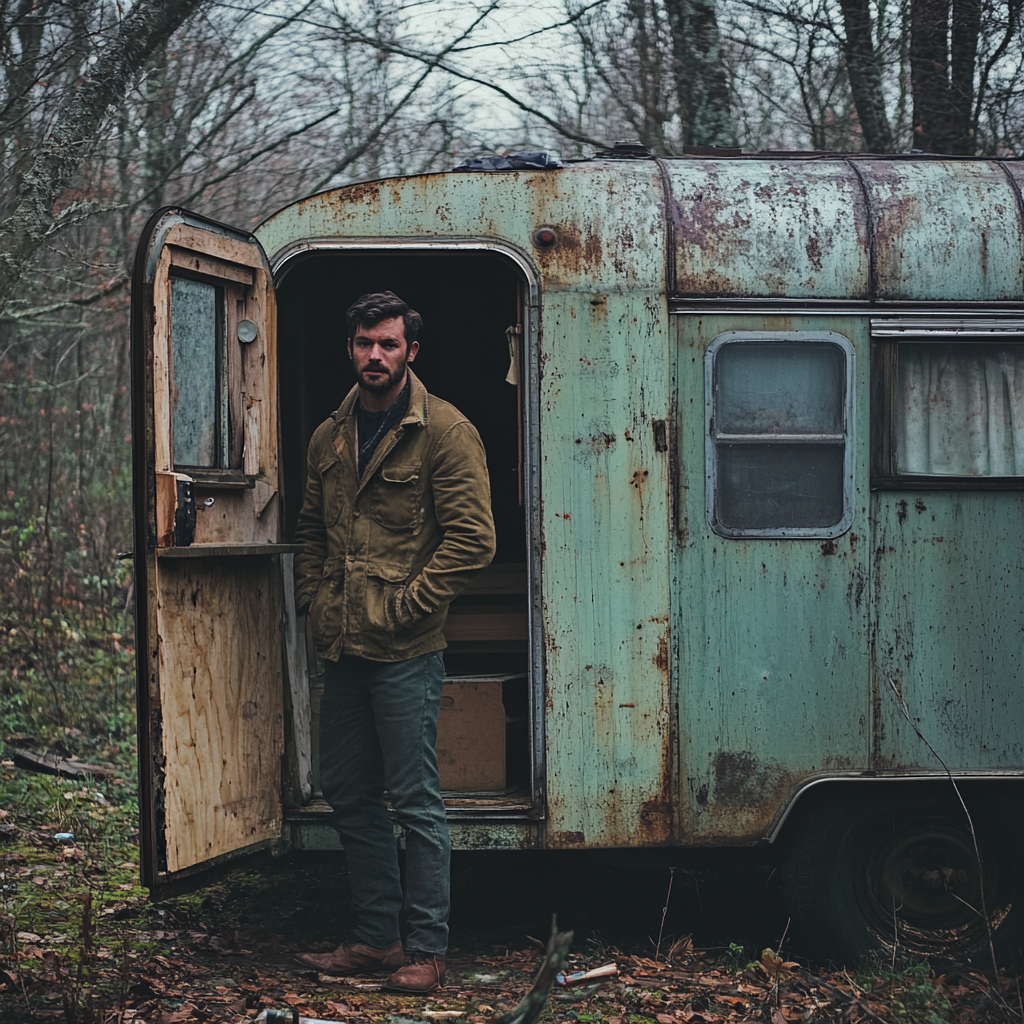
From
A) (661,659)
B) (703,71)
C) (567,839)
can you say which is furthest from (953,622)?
(703,71)

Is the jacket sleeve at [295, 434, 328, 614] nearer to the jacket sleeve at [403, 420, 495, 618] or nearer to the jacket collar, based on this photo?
the jacket collar

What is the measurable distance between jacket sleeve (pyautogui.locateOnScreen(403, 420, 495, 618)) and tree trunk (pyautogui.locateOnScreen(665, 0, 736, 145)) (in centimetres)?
555

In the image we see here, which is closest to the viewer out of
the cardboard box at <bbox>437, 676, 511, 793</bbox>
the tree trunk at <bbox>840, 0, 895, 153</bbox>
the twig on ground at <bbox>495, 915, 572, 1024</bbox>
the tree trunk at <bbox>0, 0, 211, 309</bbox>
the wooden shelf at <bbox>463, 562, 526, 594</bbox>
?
the twig on ground at <bbox>495, 915, 572, 1024</bbox>

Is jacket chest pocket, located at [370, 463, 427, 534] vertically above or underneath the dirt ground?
above

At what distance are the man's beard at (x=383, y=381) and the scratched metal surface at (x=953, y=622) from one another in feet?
6.11

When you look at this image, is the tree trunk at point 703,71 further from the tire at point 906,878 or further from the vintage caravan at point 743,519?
the tire at point 906,878

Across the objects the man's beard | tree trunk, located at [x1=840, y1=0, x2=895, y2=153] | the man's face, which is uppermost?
tree trunk, located at [x1=840, y1=0, x2=895, y2=153]

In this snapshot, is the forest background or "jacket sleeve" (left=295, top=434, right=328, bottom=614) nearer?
"jacket sleeve" (left=295, top=434, right=328, bottom=614)

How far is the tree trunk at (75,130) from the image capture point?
6781 mm

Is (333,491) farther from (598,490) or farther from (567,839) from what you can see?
(567,839)

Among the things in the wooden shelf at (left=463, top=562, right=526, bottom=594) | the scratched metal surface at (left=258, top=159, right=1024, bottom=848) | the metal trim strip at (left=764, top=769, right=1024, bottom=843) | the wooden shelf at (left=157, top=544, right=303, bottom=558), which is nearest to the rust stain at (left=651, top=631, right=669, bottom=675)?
the scratched metal surface at (left=258, top=159, right=1024, bottom=848)

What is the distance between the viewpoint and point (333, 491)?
455cm

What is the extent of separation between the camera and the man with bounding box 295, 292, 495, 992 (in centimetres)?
433

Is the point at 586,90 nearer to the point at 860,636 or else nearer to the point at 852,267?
the point at 852,267
